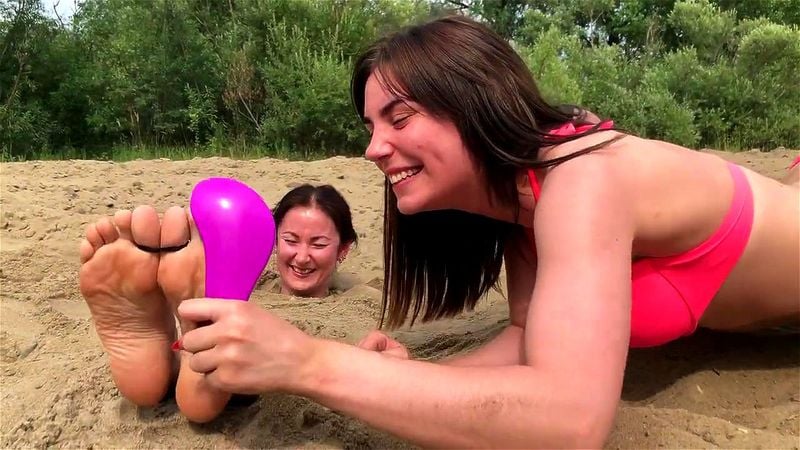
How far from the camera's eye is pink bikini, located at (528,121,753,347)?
131 centimetres

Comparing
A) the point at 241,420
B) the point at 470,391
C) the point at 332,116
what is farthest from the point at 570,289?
the point at 332,116

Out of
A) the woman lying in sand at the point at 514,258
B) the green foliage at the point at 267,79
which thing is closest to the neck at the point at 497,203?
the woman lying in sand at the point at 514,258

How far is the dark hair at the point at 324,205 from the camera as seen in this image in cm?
285

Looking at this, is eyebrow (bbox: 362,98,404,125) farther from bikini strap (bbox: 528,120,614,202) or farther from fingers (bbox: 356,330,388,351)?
fingers (bbox: 356,330,388,351)

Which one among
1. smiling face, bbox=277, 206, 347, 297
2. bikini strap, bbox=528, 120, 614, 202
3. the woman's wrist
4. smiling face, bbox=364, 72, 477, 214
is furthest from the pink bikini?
smiling face, bbox=277, 206, 347, 297

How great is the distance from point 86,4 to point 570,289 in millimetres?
10502

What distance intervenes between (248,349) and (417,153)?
469 millimetres

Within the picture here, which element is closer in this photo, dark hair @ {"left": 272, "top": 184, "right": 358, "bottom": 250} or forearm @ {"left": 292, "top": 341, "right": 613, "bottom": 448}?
forearm @ {"left": 292, "top": 341, "right": 613, "bottom": 448}

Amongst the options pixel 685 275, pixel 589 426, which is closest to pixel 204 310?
pixel 589 426

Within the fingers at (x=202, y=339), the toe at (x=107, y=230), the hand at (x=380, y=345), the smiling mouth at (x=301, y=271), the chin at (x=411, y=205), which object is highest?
the chin at (x=411, y=205)

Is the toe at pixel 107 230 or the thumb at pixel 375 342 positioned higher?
the toe at pixel 107 230

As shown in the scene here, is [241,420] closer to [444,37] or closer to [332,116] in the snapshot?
[444,37]

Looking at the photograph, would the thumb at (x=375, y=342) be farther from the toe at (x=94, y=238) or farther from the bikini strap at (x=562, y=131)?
the toe at (x=94, y=238)

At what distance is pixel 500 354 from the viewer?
4.96ft
